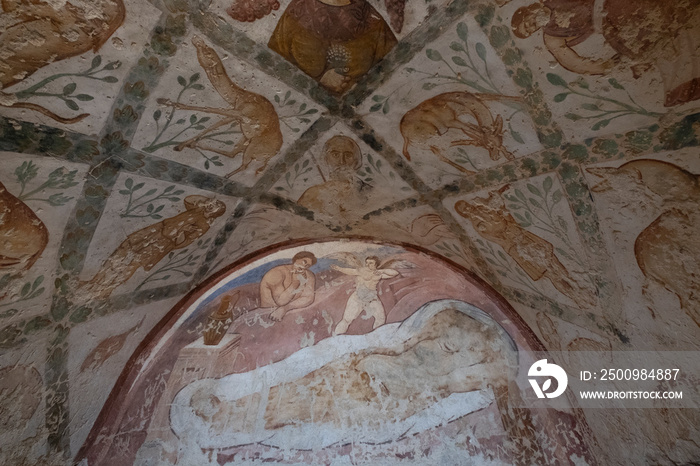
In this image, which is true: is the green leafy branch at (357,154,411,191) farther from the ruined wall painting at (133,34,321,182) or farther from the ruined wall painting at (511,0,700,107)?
the ruined wall painting at (511,0,700,107)

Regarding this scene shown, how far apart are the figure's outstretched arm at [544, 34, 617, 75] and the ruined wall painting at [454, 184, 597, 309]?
1.04 meters

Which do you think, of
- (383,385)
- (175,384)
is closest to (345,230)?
(383,385)

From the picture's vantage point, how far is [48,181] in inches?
117

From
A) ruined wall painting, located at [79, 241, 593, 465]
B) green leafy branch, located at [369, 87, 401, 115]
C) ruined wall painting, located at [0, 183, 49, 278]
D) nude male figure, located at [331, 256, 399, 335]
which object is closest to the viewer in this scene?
ruined wall painting, located at [0, 183, 49, 278]

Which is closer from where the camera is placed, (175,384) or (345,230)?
(175,384)

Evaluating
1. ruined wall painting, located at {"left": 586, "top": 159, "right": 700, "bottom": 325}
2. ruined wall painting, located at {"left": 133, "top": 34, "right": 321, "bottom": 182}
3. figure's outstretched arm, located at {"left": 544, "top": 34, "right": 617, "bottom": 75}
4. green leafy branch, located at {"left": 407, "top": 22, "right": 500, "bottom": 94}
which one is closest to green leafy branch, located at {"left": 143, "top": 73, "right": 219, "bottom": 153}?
ruined wall painting, located at {"left": 133, "top": 34, "right": 321, "bottom": 182}

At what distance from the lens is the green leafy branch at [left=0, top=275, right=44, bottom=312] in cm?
327

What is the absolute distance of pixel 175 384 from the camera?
Answer: 4684mm

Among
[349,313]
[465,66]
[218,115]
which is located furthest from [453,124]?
[349,313]

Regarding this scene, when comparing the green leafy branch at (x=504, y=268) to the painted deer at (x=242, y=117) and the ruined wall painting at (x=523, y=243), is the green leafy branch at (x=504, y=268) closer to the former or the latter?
the ruined wall painting at (x=523, y=243)

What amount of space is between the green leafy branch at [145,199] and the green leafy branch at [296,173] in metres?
1.03

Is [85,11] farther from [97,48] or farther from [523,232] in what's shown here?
[523,232]

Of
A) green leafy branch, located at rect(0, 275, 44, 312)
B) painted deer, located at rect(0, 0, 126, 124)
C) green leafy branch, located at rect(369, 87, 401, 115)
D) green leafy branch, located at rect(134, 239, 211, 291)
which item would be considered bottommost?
green leafy branch, located at rect(0, 275, 44, 312)

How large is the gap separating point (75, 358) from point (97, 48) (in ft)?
10.0
